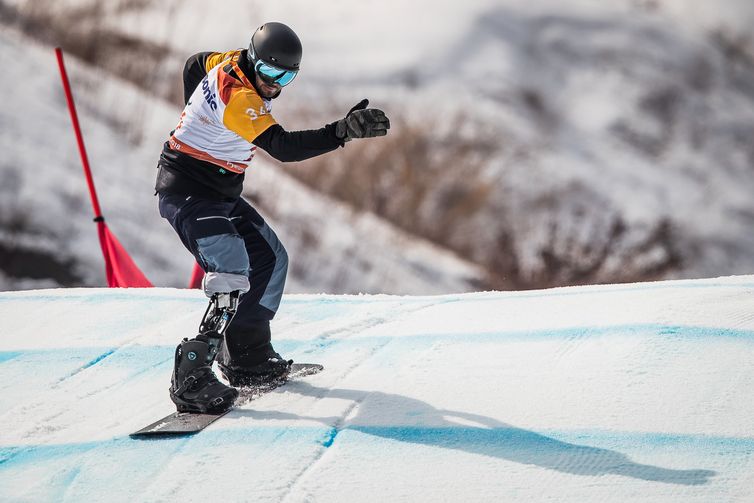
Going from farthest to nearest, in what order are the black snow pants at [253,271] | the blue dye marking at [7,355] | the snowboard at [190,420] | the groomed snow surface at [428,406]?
1. the blue dye marking at [7,355]
2. the black snow pants at [253,271]
3. the snowboard at [190,420]
4. the groomed snow surface at [428,406]

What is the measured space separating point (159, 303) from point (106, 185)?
9440mm

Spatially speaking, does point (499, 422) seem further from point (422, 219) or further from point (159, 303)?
point (422, 219)

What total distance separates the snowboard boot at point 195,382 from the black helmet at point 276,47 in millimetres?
1046

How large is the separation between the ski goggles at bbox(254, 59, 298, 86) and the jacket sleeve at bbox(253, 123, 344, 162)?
260 millimetres

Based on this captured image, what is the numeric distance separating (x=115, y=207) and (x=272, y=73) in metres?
10.3

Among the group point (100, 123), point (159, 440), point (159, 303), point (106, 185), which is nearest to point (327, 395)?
point (159, 440)

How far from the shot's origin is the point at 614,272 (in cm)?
1617

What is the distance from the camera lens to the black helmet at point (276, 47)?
2.82m

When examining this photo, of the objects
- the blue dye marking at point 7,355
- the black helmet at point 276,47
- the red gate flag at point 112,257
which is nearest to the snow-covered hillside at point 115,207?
the red gate flag at point 112,257

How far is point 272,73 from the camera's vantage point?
Result: 2.86 metres

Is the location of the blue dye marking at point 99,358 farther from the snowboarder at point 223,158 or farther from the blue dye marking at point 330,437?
the blue dye marking at point 330,437

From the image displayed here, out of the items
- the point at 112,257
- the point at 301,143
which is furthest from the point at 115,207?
the point at 301,143

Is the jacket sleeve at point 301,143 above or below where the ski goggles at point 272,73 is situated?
below

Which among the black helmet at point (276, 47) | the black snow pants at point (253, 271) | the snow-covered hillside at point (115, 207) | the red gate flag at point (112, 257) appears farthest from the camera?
the snow-covered hillside at point (115, 207)
